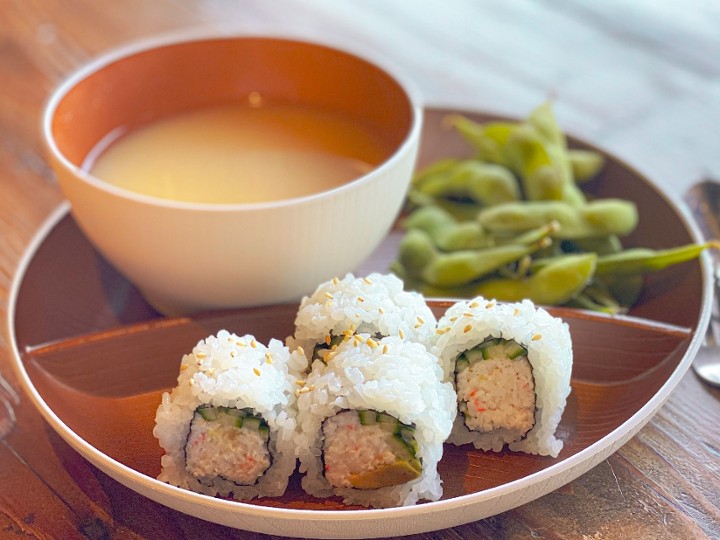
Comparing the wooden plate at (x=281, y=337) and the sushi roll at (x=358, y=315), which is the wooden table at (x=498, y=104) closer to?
the wooden plate at (x=281, y=337)

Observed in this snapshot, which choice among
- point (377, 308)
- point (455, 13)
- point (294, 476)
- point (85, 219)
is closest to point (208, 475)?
point (294, 476)

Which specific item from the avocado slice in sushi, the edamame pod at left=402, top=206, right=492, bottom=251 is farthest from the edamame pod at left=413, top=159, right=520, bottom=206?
the avocado slice in sushi

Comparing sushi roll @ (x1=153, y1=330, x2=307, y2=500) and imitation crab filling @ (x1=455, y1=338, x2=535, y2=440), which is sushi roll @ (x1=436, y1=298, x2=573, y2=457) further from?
sushi roll @ (x1=153, y1=330, x2=307, y2=500)

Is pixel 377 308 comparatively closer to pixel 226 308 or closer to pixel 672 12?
pixel 226 308

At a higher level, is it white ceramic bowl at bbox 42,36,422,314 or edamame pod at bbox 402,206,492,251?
white ceramic bowl at bbox 42,36,422,314

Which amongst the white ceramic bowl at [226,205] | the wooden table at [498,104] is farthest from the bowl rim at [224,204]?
the wooden table at [498,104]

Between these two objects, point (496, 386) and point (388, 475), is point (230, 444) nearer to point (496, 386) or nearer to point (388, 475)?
point (388, 475)

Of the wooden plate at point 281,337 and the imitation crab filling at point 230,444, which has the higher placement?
the imitation crab filling at point 230,444
